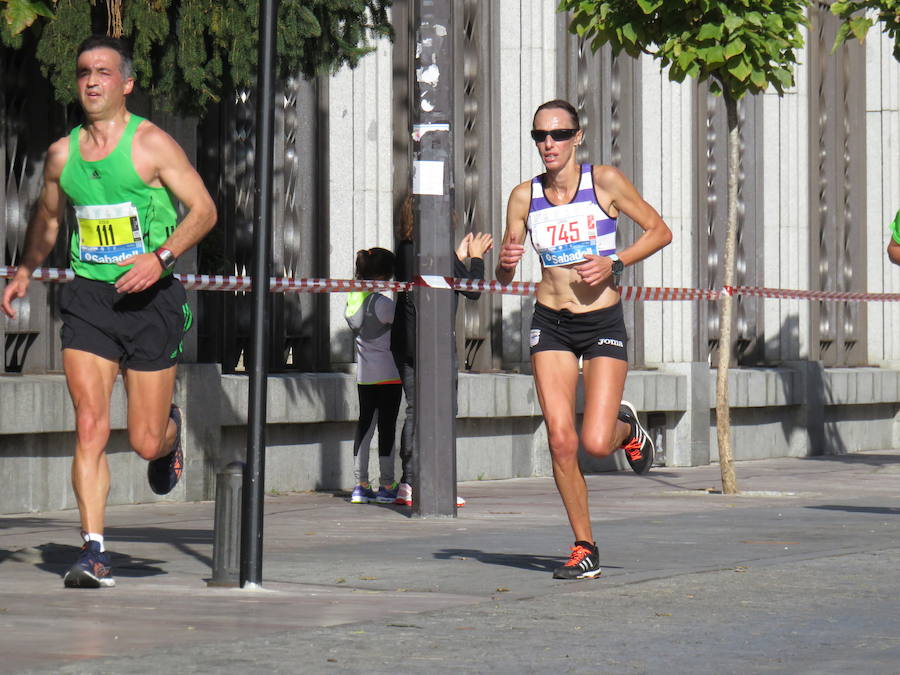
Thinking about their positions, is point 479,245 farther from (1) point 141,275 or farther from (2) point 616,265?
(1) point 141,275

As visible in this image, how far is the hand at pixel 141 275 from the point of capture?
23.7ft

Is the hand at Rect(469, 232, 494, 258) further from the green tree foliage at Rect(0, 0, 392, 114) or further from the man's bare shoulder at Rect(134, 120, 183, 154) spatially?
the green tree foliage at Rect(0, 0, 392, 114)

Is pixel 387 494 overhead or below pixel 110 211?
below

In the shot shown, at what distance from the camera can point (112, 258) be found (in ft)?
24.6

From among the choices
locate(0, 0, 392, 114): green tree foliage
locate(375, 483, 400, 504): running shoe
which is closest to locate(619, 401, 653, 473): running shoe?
locate(0, 0, 392, 114): green tree foliage

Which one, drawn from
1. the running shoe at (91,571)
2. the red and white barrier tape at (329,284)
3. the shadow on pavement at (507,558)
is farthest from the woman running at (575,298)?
the running shoe at (91,571)

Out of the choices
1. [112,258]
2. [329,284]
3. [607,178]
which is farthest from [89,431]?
[329,284]

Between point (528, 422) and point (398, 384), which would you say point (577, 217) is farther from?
point (528, 422)

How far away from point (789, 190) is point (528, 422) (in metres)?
5.54

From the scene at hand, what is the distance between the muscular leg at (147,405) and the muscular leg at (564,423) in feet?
5.00

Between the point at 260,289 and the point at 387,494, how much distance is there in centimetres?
561

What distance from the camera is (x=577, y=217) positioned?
822 cm

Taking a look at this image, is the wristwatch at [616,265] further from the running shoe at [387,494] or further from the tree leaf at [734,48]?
the tree leaf at [734,48]

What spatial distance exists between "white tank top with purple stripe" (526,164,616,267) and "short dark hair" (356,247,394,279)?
15.4 ft
